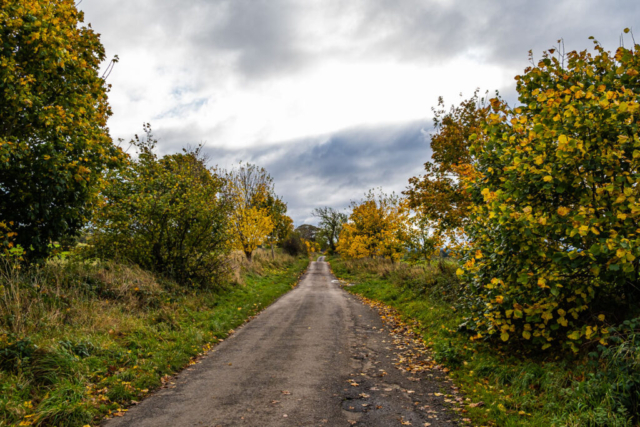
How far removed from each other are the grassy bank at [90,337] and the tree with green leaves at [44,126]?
1.38 meters

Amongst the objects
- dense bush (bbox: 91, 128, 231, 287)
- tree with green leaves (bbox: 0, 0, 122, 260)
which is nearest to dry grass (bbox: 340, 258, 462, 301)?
dense bush (bbox: 91, 128, 231, 287)

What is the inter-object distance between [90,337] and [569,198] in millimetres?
9115

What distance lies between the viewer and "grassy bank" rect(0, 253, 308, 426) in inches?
200

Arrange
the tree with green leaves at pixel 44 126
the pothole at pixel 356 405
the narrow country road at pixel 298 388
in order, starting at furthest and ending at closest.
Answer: the tree with green leaves at pixel 44 126 < the pothole at pixel 356 405 < the narrow country road at pixel 298 388

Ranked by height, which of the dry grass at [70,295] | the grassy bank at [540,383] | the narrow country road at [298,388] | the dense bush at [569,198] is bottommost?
the narrow country road at [298,388]

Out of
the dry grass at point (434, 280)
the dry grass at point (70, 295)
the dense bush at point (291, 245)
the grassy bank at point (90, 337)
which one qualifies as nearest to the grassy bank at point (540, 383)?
the dry grass at point (434, 280)

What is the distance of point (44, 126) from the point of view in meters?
8.16

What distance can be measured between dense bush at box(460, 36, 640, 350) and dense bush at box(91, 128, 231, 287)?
1051 centimetres

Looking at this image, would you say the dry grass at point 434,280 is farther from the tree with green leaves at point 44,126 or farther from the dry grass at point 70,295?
the tree with green leaves at point 44,126

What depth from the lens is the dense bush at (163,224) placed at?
12.4 m

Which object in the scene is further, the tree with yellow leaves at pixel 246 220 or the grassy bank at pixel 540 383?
the tree with yellow leaves at pixel 246 220

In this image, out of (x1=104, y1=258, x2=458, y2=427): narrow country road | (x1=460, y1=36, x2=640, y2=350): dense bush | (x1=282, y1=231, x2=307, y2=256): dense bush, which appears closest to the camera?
(x1=460, y1=36, x2=640, y2=350): dense bush

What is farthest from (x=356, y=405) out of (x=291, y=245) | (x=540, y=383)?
(x=291, y=245)

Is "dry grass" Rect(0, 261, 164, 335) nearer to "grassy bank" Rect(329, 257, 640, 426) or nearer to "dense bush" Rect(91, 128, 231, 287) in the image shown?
"dense bush" Rect(91, 128, 231, 287)
